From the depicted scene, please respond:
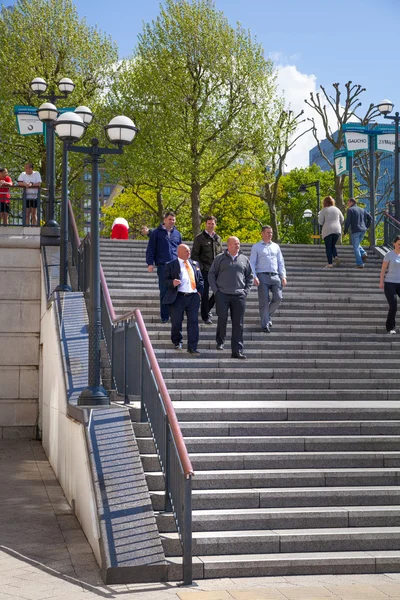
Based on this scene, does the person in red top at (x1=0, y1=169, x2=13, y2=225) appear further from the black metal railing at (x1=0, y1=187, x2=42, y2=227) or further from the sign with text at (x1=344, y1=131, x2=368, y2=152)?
the sign with text at (x1=344, y1=131, x2=368, y2=152)

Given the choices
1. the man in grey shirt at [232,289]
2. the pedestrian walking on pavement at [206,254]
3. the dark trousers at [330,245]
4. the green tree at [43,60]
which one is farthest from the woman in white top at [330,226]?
the green tree at [43,60]

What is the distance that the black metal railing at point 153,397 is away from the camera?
8.00 metres

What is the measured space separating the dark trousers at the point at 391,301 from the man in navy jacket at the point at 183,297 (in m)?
3.77

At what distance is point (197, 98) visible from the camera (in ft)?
124

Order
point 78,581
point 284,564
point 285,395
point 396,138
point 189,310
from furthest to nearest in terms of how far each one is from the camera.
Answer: point 396,138
point 189,310
point 285,395
point 284,564
point 78,581

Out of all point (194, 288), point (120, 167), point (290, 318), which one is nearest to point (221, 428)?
point (194, 288)

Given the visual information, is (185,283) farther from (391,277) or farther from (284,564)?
(284,564)

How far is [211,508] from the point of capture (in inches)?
360

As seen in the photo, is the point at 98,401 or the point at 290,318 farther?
the point at 290,318

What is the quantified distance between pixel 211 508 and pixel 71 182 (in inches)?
1251

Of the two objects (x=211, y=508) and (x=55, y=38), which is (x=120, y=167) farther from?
(x=211, y=508)

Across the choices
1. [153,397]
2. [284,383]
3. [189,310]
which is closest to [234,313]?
[189,310]

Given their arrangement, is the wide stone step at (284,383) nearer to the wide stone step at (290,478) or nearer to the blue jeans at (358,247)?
the wide stone step at (290,478)

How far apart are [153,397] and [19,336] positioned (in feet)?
32.1
